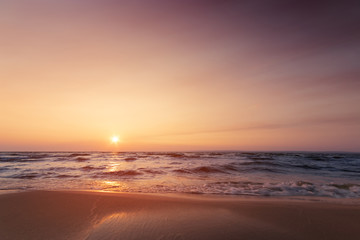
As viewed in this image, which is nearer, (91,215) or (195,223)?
(195,223)

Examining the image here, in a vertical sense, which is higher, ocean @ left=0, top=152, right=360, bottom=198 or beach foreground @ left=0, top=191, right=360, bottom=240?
beach foreground @ left=0, top=191, right=360, bottom=240

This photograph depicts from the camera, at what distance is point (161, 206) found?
390 cm

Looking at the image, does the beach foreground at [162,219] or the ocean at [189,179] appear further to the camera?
the ocean at [189,179]

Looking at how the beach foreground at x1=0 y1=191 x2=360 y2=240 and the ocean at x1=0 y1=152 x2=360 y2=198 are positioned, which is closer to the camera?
the beach foreground at x1=0 y1=191 x2=360 y2=240

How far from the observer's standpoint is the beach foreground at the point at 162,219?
2639mm

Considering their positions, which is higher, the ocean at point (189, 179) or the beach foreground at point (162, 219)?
the beach foreground at point (162, 219)

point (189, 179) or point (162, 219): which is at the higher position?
point (162, 219)

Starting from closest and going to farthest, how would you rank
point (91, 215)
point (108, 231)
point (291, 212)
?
point (108, 231) < point (91, 215) < point (291, 212)

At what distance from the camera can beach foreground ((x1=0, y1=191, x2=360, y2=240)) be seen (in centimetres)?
264

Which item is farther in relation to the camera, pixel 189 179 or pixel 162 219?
pixel 189 179

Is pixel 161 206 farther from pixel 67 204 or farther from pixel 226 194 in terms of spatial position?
pixel 226 194

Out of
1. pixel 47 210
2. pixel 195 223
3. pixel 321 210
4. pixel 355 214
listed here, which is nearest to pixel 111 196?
pixel 47 210

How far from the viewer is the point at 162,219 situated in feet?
10.3

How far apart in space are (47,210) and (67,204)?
1.27 ft
